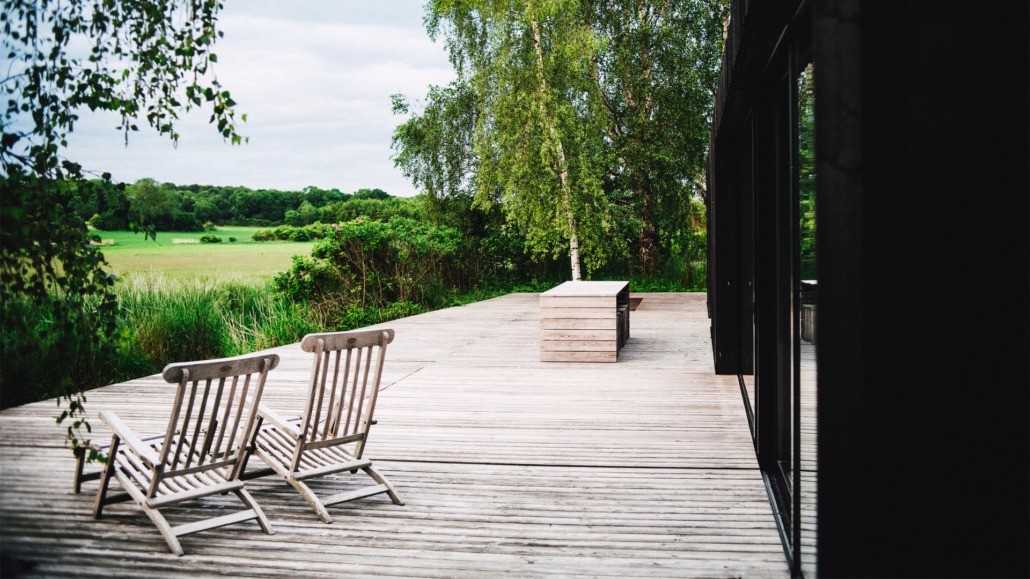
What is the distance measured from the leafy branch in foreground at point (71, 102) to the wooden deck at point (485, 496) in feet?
2.15

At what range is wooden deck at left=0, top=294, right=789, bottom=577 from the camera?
3.15 m

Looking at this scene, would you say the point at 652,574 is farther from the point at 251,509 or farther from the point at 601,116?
the point at 601,116

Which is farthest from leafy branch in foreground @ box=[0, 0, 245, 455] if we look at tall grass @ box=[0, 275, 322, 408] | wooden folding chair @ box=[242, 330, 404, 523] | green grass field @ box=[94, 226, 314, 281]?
green grass field @ box=[94, 226, 314, 281]

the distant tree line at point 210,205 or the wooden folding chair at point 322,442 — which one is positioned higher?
the distant tree line at point 210,205

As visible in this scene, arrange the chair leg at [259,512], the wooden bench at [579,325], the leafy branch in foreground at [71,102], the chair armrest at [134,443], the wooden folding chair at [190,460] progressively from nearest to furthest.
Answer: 1. the leafy branch in foreground at [71,102]
2. the wooden folding chair at [190,460]
3. the chair armrest at [134,443]
4. the chair leg at [259,512]
5. the wooden bench at [579,325]

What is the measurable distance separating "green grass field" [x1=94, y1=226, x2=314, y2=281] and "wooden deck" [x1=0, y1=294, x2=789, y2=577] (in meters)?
4.30

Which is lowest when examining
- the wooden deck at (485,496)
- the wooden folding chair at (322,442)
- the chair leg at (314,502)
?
the wooden deck at (485,496)

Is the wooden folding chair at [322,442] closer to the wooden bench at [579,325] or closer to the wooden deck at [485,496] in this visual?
the wooden deck at [485,496]

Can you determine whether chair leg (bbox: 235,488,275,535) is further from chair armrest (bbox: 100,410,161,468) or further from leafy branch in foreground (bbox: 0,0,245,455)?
leafy branch in foreground (bbox: 0,0,245,455)

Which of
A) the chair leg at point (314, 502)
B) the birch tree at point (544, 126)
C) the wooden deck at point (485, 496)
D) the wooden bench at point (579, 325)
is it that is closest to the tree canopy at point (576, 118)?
the birch tree at point (544, 126)

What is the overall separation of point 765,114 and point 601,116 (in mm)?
11687

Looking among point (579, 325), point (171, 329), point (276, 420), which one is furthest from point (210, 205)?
point (276, 420)

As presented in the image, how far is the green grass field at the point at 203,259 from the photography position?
11258 millimetres

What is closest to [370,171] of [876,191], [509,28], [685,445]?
[509,28]
